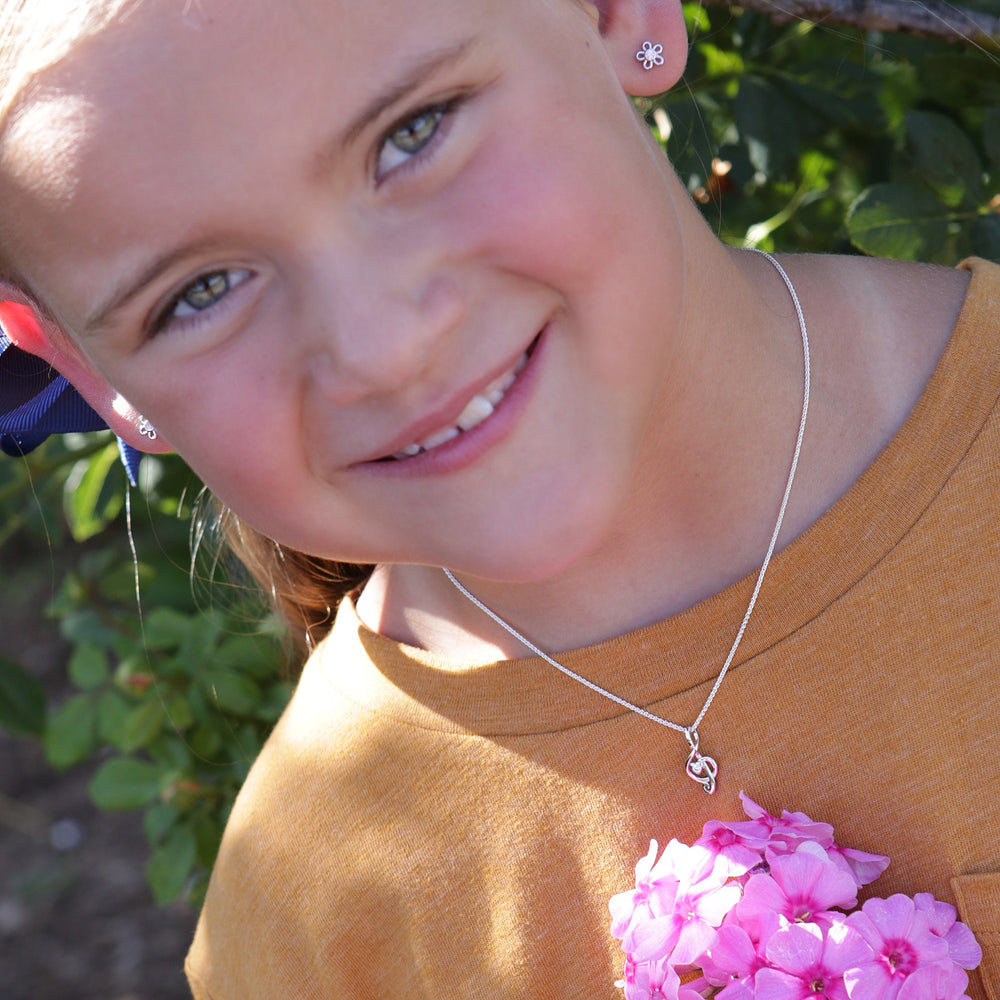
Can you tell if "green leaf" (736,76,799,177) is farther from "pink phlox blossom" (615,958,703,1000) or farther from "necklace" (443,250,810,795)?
"pink phlox blossom" (615,958,703,1000)

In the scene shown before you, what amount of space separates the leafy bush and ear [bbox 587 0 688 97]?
369 mm

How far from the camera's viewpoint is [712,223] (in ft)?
5.89

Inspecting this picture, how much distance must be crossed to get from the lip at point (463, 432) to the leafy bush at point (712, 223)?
25.4 inches

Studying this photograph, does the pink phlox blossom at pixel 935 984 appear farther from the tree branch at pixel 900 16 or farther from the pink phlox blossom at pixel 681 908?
the tree branch at pixel 900 16

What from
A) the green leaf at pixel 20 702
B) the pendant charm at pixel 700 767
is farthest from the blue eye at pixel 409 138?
the green leaf at pixel 20 702

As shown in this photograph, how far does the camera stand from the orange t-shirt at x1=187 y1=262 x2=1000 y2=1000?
113 centimetres

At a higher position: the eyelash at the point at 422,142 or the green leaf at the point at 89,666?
the eyelash at the point at 422,142

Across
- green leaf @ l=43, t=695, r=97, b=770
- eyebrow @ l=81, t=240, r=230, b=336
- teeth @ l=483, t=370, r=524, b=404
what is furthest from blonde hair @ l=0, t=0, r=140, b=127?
green leaf @ l=43, t=695, r=97, b=770

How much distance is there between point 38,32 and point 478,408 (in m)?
0.47

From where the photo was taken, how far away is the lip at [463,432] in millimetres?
1086

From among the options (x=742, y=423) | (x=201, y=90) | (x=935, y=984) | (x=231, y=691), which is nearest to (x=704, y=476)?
(x=742, y=423)

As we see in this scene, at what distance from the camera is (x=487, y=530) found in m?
1.13

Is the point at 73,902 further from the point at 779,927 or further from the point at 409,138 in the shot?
the point at 409,138

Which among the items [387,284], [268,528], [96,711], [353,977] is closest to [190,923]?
[96,711]
